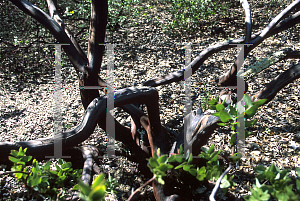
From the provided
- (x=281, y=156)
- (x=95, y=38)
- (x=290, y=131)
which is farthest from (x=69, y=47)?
(x=290, y=131)

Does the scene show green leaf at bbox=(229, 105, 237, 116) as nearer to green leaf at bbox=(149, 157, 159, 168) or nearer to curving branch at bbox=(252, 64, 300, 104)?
green leaf at bbox=(149, 157, 159, 168)

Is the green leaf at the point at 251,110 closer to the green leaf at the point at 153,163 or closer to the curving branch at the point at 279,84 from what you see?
the green leaf at the point at 153,163

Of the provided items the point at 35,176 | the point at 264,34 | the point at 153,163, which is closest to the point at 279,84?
the point at 264,34

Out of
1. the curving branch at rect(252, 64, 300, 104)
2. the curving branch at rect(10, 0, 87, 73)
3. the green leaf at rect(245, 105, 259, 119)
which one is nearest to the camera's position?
the green leaf at rect(245, 105, 259, 119)

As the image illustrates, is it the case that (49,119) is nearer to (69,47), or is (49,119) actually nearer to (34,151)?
(69,47)

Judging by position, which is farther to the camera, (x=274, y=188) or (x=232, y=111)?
(x=232, y=111)

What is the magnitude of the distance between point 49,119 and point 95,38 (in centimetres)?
180

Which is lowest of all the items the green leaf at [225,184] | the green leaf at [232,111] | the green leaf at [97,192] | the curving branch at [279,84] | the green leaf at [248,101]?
the green leaf at [225,184]

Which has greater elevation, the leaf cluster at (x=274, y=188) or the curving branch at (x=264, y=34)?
the curving branch at (x=264, y=34)

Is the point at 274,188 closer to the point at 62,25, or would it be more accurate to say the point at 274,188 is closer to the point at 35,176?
the point at 35,176

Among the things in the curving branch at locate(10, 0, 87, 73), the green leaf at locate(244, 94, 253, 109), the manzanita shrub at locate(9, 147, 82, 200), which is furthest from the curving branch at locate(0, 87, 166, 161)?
the green leaf at locate(244, 94, 253, 109)

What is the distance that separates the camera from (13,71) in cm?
488

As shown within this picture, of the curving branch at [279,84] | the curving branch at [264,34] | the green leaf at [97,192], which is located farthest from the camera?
the curving branch at [264,34]

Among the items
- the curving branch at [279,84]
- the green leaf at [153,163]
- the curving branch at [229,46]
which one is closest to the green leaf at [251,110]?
the green leaf at [153,163]
